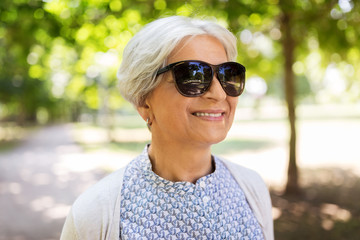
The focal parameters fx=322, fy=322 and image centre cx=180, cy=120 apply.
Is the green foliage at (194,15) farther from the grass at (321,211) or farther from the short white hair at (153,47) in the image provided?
the grass at (321,211)

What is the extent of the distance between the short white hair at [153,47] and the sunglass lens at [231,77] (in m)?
0.13

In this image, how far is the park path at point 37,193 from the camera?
19.3ft

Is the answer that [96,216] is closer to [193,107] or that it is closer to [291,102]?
[193,107]

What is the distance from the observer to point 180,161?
4.94ft

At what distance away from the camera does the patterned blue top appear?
139 cm

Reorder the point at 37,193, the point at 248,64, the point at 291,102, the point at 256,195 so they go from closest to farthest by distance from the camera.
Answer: the point at 256,195 < the point at 291,102 < the point at 37,193 < the point at 248,64

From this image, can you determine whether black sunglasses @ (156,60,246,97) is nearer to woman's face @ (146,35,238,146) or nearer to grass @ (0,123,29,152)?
woman's face @ (146,35,238,146)

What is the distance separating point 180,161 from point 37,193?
793 cm

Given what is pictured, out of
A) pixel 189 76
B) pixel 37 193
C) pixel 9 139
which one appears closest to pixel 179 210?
pixel 189 76

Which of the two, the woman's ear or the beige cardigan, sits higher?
the woman's ear

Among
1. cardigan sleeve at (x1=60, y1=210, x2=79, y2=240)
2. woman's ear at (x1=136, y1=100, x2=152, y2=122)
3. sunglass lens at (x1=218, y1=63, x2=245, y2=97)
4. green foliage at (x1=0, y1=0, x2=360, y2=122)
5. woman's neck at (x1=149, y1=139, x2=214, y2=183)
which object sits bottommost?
cardigan sleeve at (x1=60, y1=210, x2=79, y2=240)

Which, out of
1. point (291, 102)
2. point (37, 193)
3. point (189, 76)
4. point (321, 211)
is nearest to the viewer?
point (189, 76)

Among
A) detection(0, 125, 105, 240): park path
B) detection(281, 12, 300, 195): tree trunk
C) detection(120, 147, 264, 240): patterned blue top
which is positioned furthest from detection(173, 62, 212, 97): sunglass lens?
detection(281, 12, 300, 195): tree trunk

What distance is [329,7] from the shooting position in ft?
19.3
